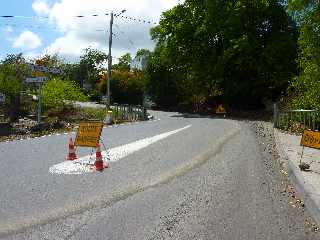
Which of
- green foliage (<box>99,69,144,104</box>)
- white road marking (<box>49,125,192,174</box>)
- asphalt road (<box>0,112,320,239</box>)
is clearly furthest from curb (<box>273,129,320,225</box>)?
green foliage (<box>99,69,144,104</box>)

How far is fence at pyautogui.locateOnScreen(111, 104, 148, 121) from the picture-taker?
39.1 m

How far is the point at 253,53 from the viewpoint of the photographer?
47625mm

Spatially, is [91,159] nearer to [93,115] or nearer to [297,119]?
[297,119]

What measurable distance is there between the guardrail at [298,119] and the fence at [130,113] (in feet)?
42.8

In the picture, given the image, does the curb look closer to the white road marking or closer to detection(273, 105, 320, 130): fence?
the white road marking

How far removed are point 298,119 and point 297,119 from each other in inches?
5.6

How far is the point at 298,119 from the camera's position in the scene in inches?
1032

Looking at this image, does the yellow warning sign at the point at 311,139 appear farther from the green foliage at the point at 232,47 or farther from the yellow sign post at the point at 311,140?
the green foliage at the point at 232,47

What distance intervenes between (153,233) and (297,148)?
11938mm

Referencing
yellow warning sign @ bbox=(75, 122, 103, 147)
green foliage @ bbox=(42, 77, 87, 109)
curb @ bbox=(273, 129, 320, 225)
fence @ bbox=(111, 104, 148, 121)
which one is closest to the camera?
curb @ bbox=(273, 129, 320, 225)

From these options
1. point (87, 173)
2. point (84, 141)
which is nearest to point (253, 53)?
point (84, 141)

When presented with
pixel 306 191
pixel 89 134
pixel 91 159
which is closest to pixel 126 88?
pixel 89 134

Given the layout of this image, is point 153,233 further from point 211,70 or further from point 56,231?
point 211,70

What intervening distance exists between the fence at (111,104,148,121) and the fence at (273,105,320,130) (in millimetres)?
13040
